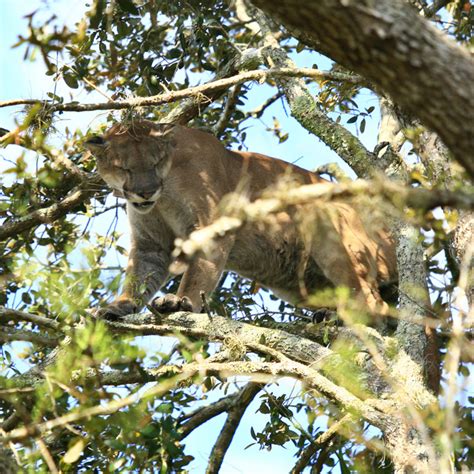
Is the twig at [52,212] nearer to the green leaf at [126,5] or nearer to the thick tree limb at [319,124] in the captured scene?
the green leaf at [126,5]

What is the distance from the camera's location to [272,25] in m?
6.61

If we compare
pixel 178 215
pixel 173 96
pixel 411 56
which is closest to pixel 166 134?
pixel 178 215

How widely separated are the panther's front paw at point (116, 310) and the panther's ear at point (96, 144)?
119 centimetres

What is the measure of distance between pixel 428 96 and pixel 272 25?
179 inches

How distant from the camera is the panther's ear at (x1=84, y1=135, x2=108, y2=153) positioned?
245 inches

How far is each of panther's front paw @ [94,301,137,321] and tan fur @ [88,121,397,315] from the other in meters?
0.33

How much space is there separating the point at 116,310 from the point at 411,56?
3897 millimetres

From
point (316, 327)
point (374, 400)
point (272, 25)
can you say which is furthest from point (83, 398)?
point (272, 25)

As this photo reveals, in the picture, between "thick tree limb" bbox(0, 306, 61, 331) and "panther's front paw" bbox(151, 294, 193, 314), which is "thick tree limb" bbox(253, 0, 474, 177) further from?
"panther's front paw" bbox(151, 294, 193, 314)

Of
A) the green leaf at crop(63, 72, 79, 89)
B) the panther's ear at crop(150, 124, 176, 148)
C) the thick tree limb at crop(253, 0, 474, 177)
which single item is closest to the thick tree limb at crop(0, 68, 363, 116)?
the green leaf at crop(63, 72, 79, 89)

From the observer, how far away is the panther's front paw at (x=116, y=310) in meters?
5.34

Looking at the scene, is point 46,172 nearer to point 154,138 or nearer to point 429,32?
point 154,138

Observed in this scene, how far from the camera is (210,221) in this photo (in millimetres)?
6559

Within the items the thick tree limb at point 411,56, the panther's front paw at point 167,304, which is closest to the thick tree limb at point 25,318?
the panther's front paw at point 167,304
